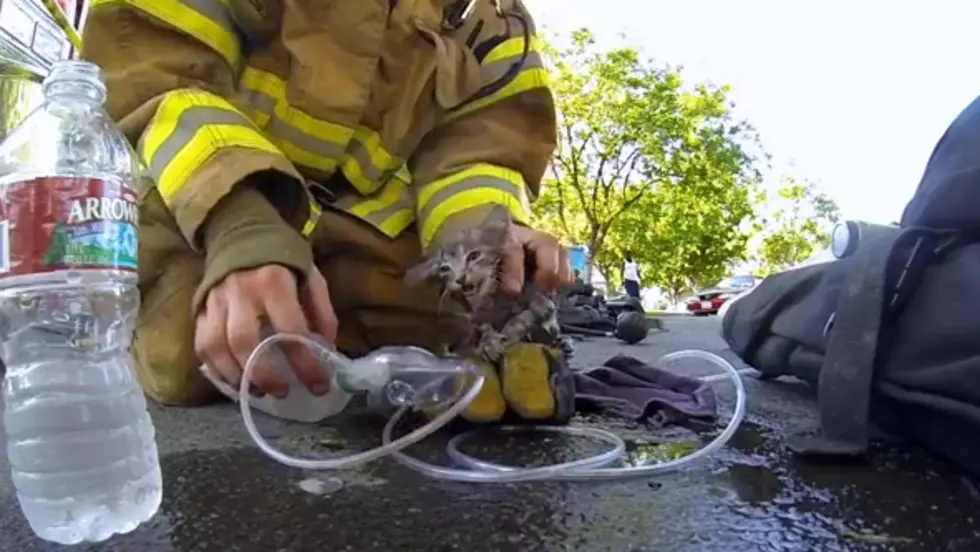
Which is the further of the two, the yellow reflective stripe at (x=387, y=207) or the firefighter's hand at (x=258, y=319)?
the yellow reflective stripe at (x=387, y=207)

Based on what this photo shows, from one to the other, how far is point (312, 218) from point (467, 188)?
8.2 inches

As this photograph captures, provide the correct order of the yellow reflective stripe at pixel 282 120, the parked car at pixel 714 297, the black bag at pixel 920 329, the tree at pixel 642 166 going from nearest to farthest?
the black bag at pixel 920 329 → the yellow reflective stripe at pixel 282 120 → the parked car at pixel 714 297 → the tree at pixel 642 166

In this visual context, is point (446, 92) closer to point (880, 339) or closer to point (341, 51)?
point (341, 51)

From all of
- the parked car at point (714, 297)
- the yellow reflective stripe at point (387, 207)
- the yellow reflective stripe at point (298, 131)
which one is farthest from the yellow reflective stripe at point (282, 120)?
the parked car at point (714, 297)

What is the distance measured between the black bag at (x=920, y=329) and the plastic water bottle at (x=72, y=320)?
23.2 inches

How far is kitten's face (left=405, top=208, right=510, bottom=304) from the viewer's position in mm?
937

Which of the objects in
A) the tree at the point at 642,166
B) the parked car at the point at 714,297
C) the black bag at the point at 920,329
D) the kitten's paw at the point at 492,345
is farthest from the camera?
the tree at the point at 642,166

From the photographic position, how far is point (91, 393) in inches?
31.7

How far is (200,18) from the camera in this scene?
3.39 ft

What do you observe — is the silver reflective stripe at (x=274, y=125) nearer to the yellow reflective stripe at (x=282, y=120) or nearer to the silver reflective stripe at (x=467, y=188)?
the yellow reflective stripe at (x=282, y=120)

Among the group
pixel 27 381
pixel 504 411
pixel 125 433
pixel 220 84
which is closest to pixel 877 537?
pixel 504 411

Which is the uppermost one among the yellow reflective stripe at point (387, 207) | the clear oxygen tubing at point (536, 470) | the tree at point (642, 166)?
the tree at point (642, 166)

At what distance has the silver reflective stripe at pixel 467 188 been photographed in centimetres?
115

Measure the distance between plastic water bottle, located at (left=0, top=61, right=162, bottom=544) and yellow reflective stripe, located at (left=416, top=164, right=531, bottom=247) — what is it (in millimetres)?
383
